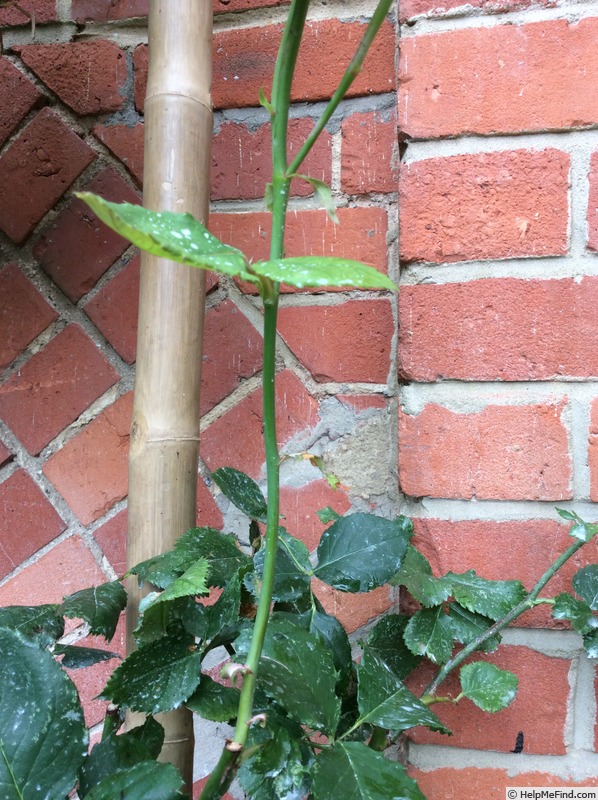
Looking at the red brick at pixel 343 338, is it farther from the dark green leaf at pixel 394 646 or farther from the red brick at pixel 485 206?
the dark green leaf at pixel 394 646

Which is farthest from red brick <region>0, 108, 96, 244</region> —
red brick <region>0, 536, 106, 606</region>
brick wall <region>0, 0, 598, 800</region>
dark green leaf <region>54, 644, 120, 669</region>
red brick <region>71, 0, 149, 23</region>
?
dark green leaf <region>54, 644, 120, 669</region>

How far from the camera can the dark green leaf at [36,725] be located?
0.27 m

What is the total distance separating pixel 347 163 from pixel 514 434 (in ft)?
0.98

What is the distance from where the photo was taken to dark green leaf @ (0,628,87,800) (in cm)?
27

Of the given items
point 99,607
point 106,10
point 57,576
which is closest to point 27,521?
point 57,576

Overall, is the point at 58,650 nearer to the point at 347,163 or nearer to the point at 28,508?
the point at 28,508

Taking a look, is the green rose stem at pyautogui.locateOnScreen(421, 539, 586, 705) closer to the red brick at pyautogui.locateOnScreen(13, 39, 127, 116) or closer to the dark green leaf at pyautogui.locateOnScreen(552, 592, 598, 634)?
the dark green leaf at pyautogui.locateOnScreen(552, 592, 598, 634)

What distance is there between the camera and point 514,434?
1.62ft

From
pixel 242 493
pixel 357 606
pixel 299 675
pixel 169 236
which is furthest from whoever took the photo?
pixel 357 606

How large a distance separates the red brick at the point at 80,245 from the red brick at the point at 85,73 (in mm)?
71

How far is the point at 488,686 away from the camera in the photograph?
433mm

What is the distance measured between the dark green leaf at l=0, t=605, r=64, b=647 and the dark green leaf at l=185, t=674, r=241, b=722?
96 mm

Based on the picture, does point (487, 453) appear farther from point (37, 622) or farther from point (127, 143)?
point (127, 143)

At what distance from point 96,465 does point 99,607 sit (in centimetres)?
28
